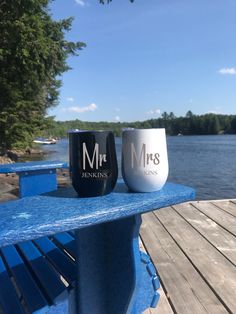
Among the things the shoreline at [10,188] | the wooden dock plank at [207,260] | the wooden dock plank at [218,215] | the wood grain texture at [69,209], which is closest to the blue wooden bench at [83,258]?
the wood grain texture at [69,209]

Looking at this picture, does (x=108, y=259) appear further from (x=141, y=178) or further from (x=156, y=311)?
(x=156, y=311)

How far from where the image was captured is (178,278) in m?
2.48

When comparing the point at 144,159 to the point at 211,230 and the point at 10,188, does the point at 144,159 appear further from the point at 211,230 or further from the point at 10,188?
the point at 10,188

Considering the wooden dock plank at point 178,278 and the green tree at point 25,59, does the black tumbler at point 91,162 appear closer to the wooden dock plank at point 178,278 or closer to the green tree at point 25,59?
the wooden dock plank at point 178,278

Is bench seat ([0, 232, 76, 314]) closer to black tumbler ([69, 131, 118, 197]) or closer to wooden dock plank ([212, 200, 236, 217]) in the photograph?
black tumbler ([69, 131, 118, 197])

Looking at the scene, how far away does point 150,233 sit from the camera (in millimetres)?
3428

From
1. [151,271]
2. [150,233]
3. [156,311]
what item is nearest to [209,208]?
[150,233]

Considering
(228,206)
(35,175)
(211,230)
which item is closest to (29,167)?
(35,175)

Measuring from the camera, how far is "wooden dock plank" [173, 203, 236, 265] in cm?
298

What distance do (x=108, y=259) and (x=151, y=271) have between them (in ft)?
1.17

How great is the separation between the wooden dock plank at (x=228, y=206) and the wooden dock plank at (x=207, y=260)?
2.24ft

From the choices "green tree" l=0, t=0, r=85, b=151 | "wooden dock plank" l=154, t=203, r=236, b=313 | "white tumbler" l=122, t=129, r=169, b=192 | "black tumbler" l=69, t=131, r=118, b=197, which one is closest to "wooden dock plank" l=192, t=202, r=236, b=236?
"wooden dock plank" l=154, t=203, r=236, b=313

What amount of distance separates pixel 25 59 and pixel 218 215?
11.1 metres

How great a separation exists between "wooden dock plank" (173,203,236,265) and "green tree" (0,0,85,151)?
810 centimetres
